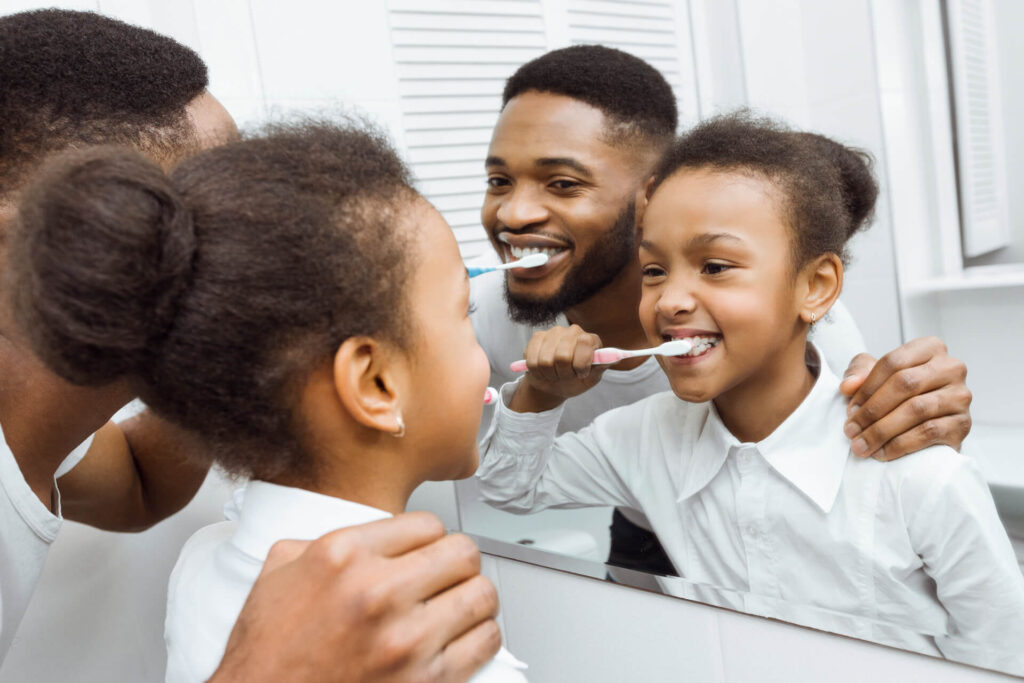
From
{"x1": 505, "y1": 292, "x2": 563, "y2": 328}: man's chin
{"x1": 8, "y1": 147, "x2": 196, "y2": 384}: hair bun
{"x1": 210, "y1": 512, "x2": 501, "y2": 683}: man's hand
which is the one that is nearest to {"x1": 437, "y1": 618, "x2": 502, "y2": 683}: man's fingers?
{"x1": 210, "y1": 512, "x2": 501, "y2": 683}: man's hand

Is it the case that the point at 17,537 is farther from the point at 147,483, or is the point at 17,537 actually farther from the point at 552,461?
the point at 552,461

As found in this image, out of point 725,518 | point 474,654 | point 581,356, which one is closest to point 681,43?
point 581,356

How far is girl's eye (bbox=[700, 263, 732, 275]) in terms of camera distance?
601 millimetres

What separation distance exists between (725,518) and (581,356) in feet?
0.63

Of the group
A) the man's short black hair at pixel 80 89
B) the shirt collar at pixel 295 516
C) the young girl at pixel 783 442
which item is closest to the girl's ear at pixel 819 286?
the young girl at pixel 783 442

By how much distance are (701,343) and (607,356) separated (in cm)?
12

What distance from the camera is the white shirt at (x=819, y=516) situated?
1.74 feet

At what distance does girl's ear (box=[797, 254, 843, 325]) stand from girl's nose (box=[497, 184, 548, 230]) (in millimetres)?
282

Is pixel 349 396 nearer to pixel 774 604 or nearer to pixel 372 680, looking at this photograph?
pixel 372 680

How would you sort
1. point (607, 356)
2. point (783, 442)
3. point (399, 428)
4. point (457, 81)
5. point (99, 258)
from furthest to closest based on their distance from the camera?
point (457, 81) < point (607, 356) < point (783, 442) < point (399, 428) < point (99, 258)

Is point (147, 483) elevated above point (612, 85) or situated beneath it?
situated beneath

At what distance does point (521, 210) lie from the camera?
0.81 meters

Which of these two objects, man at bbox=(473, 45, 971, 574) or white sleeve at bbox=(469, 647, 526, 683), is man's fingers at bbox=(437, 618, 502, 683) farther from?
man at bbox=(473, 45, 971, 574)

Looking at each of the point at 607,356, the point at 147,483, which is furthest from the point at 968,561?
the point at 147,483
